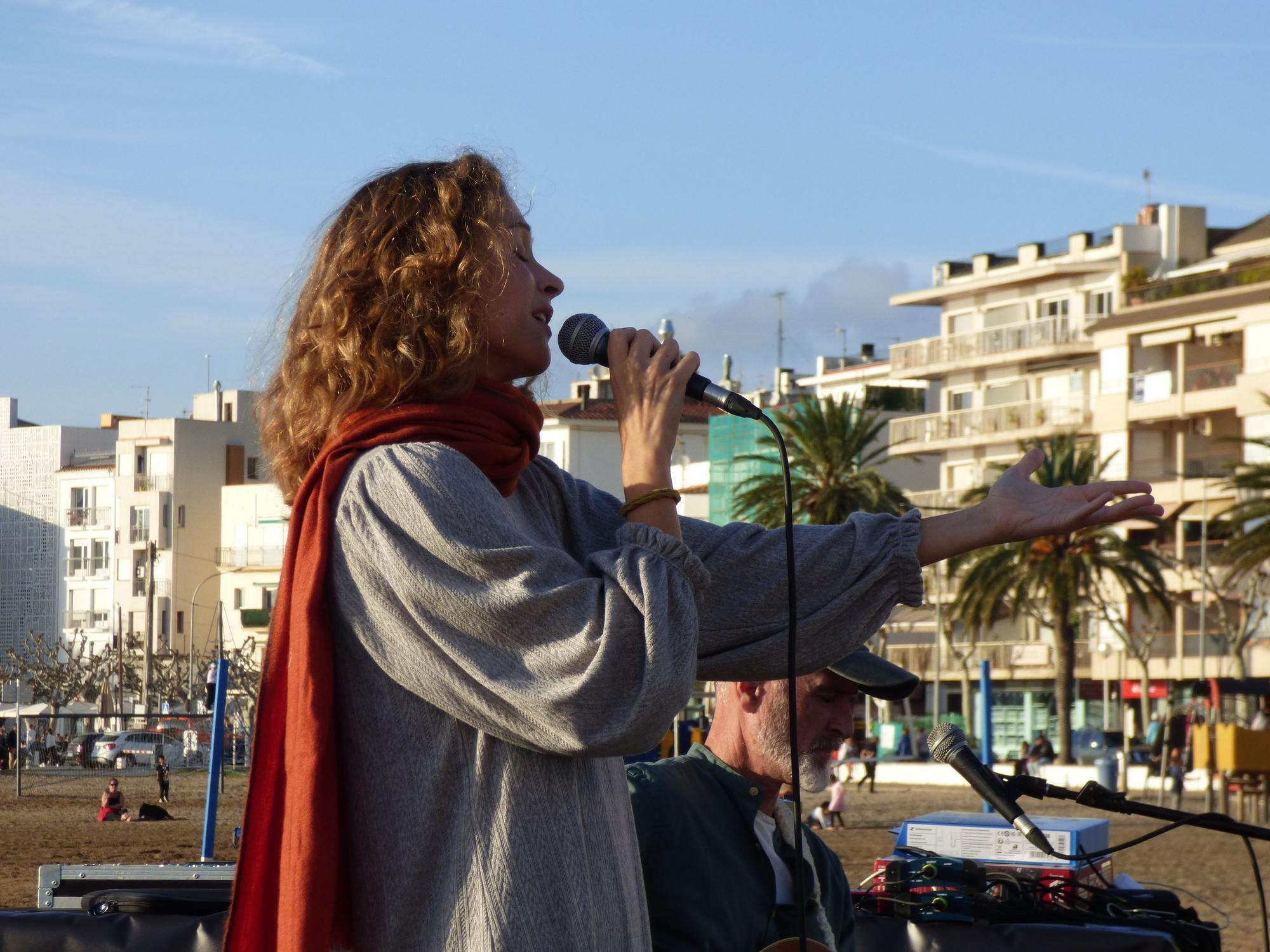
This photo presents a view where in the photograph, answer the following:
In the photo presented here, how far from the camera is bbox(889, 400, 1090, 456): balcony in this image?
61688 millimetres

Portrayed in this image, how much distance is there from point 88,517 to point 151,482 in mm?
5119

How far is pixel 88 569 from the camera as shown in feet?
324

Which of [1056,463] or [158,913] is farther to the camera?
[1056,463]

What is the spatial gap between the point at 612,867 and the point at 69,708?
7277 cm

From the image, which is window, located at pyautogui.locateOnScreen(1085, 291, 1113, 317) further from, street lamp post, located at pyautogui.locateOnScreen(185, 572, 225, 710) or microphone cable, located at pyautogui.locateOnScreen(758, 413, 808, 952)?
microphone cable, located at pyautogui.locateOnScreen(758, 413, 808, 952)

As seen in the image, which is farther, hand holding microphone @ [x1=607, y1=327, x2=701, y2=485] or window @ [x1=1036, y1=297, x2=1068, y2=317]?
window @ [x1=1036, y1=297, x2=1068, y2=317]

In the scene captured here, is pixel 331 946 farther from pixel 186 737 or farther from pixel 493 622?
pixel 186 737

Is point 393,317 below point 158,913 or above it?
above

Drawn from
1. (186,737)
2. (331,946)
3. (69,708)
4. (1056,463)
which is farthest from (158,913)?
(69,708)

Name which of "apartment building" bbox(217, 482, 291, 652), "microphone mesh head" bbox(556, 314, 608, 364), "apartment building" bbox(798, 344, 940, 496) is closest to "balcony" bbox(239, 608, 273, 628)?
"apartment building" bbox(217, 482, 291, 652)

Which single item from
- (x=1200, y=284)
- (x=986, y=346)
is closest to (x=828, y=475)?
(x=1200, y=284)

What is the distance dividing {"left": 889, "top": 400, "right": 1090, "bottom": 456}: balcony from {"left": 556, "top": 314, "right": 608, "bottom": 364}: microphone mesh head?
5758 centimetres

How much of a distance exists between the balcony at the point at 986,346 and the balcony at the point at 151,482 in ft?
129

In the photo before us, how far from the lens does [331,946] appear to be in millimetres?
2145
